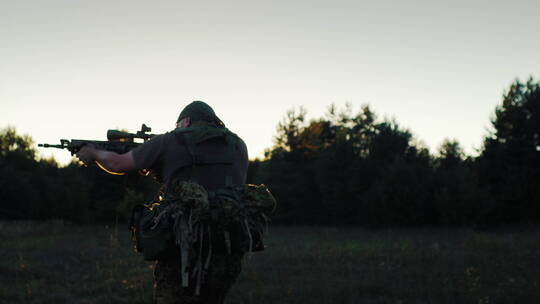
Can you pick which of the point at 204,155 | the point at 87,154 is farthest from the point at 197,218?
the point at 87,154

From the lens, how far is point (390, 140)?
109ft

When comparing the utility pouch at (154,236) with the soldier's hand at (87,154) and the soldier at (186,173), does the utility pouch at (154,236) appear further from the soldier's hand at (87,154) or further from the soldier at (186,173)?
the soldier's hand at (87,154)

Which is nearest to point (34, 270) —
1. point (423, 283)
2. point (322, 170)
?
point (423, 283)

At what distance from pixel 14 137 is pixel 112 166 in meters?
61.4

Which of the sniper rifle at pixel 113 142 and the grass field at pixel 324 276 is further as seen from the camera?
the grass field at pixel 324 276

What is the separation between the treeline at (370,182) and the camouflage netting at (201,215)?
68.7 feet

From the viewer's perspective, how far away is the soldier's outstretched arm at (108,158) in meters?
3.60

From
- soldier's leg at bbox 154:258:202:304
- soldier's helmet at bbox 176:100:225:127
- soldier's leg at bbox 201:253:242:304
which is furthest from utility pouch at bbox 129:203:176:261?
soldier's helmet at bbox 176:100:225:127

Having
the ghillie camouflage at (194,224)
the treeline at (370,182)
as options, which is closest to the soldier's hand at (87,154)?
the ghillie camouflage at (194,224)

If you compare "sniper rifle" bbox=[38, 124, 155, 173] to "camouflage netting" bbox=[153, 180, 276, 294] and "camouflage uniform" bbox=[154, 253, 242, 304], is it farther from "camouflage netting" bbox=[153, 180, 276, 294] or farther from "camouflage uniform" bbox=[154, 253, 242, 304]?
"camouflage uniform" bbox=[154, 253, 242, 304]

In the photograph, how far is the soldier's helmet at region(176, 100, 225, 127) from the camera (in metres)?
3.94

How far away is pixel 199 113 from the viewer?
155 inches

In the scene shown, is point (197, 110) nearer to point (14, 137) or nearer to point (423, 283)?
point (423, 283)

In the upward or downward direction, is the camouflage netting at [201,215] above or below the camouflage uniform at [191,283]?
above
